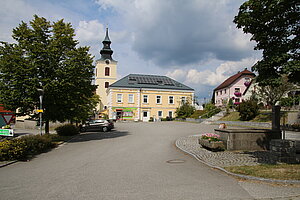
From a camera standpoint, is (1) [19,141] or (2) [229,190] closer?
(2) [229,190]

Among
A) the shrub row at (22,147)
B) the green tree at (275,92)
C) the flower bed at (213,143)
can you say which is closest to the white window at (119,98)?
the green tree at (275,92)

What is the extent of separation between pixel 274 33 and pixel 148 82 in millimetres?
48807

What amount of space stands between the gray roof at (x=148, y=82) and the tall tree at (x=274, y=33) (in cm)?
4535

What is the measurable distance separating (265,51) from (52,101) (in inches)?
516

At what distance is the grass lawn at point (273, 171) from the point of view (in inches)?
253

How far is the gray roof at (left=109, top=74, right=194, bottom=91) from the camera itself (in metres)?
54.4

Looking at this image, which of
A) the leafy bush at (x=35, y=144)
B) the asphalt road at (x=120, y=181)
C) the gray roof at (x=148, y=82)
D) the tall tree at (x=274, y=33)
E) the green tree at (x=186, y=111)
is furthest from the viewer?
the gray roof at (x=148, y=82)

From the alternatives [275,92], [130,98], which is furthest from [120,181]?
[130,98]

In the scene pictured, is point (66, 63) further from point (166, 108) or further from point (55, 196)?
point (166, 108)

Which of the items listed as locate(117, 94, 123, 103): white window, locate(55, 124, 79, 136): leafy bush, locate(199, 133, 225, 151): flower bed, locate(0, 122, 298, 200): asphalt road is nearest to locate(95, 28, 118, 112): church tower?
locate(117, 94, 123, 103): white window

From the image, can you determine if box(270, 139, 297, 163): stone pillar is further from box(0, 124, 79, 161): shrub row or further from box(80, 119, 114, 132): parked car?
box(80, 119, 114, 132): parked car

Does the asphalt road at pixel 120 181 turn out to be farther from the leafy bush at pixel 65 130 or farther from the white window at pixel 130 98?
the white window at pixel 130 98

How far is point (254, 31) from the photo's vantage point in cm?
883

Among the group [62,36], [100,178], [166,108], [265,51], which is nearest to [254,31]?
[265,51]
